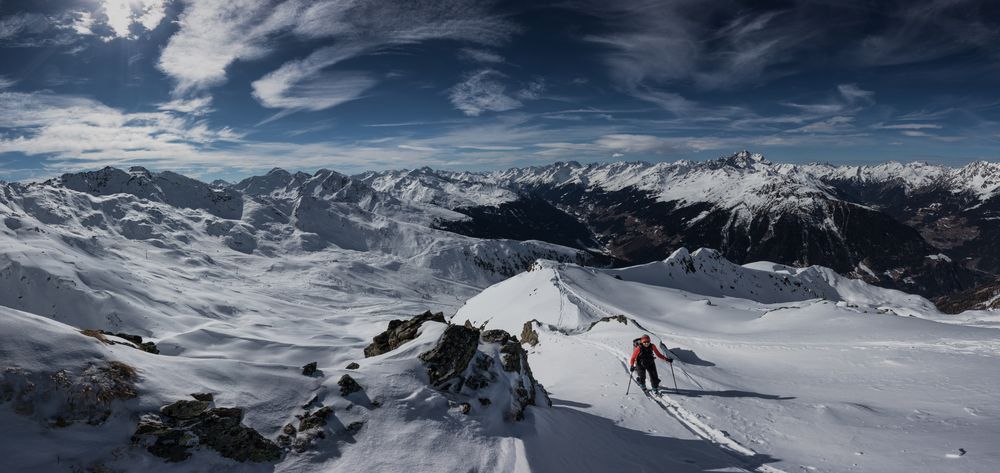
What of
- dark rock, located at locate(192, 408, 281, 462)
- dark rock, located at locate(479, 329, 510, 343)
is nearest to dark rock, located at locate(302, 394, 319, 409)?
dark rock, located at locate(192, 408, 281, 462)

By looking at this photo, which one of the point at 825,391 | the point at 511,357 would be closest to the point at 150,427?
the point at 511,357

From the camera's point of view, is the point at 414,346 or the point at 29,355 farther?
the point at 414,346

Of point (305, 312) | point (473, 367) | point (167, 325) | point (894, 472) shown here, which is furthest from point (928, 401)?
point (305, 312)

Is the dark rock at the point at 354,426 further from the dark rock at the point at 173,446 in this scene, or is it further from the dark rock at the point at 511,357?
the dark rock at the point at 511,357

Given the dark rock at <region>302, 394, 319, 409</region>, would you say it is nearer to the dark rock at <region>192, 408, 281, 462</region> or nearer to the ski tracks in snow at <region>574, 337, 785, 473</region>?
the dark rock at <region>192, 408, 281, 462</region>

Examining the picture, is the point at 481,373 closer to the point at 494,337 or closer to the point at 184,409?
the point at 494,337

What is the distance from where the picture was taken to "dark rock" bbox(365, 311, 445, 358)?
20205mm

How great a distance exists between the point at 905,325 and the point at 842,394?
65.6 feet

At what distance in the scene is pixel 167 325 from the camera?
360 ft

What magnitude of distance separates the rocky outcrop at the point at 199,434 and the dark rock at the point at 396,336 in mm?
9002

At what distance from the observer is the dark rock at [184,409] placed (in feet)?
33.4

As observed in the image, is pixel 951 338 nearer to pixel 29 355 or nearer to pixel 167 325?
pixel 29 355

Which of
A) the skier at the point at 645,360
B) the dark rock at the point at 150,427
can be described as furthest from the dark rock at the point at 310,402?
the skier at the point at 645,360

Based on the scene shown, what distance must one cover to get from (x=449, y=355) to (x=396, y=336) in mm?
6517
